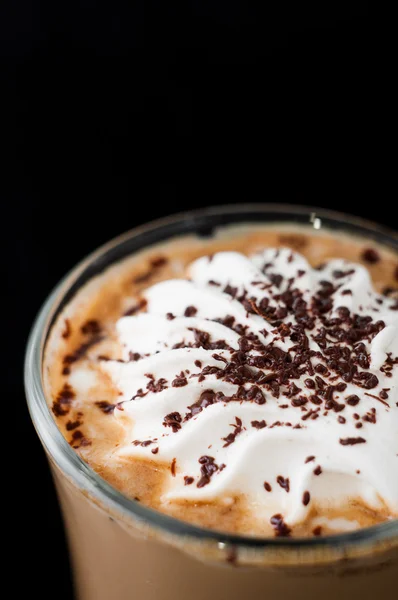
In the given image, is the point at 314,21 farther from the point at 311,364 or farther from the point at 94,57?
the point at 311,364

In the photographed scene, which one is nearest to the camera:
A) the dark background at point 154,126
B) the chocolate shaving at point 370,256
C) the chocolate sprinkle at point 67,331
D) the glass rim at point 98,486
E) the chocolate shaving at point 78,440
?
the glass rim at point 98,486

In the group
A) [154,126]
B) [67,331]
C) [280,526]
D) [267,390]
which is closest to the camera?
[280,526]

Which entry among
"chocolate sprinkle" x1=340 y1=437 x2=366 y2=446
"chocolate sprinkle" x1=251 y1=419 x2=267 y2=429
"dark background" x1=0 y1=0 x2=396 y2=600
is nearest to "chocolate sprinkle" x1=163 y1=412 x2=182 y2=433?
"chocolate sprinkle" x1=251 y1=419 x2=267 y2=429

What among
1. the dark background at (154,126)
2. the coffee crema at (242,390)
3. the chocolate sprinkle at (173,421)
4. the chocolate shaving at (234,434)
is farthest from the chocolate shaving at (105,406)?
the dark background at (154,126)

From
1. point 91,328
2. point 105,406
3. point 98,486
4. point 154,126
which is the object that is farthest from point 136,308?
point 154,126

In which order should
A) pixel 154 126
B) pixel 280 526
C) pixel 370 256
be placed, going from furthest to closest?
pixel 154 126
pixel 370 256
pixel 280 526

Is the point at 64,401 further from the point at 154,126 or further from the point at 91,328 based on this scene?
the point at 154,126

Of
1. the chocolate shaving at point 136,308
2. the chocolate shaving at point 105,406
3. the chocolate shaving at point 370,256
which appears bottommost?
the chocolate shaving at point 105,406

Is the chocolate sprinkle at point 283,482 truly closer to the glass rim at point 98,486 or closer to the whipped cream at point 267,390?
the whipped cream at point 267,390
